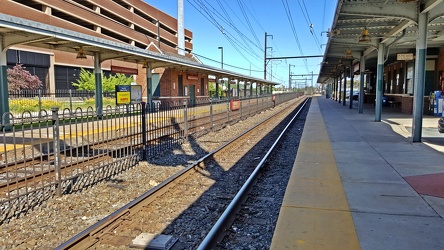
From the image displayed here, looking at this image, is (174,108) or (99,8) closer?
(174,108)

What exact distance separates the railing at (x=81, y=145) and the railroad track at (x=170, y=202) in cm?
178

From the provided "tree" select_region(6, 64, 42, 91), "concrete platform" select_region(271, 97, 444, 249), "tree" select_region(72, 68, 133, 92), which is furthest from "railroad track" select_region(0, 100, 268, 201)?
"tree" select_region(72, 68, 133, 92)

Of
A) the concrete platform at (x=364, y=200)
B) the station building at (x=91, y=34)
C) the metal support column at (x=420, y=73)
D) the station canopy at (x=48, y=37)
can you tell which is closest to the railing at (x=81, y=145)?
the station canopy at (x=48, y=37)

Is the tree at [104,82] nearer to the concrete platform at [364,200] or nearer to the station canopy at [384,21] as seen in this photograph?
the station canopy at [384,21]

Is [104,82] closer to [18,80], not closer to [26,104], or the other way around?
[18,80]

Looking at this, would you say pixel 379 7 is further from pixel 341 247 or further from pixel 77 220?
pixel 77 220

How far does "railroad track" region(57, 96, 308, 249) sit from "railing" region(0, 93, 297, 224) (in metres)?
1.78

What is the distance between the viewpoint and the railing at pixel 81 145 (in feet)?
20.2

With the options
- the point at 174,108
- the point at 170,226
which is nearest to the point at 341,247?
the point at 170,226

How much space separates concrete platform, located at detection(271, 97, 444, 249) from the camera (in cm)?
393

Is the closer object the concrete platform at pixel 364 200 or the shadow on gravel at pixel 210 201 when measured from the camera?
the concrete platform at pixel 364 200

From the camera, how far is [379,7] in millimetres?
12266

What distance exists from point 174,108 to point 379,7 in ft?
26.3

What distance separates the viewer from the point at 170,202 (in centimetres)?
598
